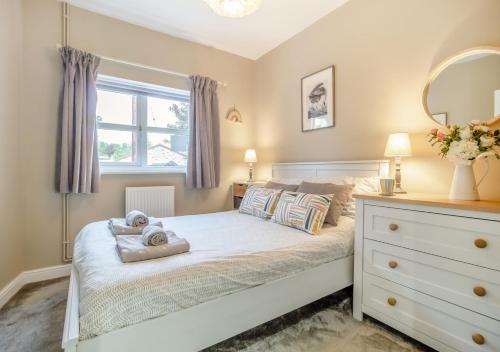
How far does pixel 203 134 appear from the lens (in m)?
3.17

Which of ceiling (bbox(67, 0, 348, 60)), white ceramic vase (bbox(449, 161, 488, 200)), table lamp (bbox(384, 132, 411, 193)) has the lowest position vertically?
white ceramic vase (bbox(449, 161, 488, 200))

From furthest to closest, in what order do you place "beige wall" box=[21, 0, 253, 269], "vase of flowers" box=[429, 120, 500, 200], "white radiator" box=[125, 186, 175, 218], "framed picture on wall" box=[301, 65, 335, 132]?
1. "white radiator" box=[125, 186, 175, 218]
2. "framed picture on wall" box=[301, 65, 335, 132]
3. "beige wall" box=[21, 0, 253, 269]
4. "vase of flowers" box=[429, 120, 500, 200]

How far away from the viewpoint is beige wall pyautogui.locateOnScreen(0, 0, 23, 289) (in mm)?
1952

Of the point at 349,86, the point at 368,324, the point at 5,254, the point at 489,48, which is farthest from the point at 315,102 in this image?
the point at 5,254

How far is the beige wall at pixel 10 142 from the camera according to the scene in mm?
1952

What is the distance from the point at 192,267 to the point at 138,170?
2.02 meters

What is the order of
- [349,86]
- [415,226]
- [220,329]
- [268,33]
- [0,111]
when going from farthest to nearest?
[268,33], [349,86], [0,111], [415,226], [220,329]

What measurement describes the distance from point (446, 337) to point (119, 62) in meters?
3.61

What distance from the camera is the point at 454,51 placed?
1.76 m

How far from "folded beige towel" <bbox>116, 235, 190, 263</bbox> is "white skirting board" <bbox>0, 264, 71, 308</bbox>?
1.37 meters

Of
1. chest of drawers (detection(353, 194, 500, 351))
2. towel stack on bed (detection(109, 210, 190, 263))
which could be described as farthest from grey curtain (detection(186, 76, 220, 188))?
chest of drawers (detection(353, 194, 500, 351))

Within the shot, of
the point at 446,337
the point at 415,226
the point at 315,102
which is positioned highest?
the point at 315,102

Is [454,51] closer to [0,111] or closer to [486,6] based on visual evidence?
[486,6]

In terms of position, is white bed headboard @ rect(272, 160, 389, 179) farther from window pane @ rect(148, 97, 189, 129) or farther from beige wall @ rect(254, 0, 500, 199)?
window pane @ rect(148, 97, 189, 129)
